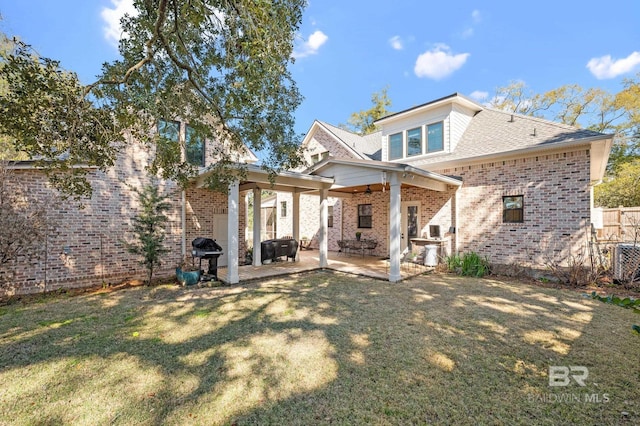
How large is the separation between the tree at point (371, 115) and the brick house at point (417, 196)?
45.0ft

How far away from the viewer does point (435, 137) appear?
11727mm

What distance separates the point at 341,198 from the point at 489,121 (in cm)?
716

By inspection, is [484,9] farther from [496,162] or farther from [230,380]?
[230,380]

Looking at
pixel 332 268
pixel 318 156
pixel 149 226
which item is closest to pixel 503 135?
pixel 332 268

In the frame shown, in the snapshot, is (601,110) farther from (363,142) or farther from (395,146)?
(395,146)

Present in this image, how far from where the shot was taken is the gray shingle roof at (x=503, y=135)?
8.54 metres

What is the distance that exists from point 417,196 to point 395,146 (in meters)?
2.94

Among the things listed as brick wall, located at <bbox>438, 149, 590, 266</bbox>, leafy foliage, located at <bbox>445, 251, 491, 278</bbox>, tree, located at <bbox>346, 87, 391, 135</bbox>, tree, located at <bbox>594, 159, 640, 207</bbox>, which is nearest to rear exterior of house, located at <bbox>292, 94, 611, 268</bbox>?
brick wall, located at <bbox>438, 149, 590, 266</bbox>

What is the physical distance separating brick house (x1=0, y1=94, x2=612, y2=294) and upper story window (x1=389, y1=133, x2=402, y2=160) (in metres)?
0.05

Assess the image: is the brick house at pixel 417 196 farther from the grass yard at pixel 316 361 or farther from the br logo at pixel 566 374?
the br logo at pixel 566 374

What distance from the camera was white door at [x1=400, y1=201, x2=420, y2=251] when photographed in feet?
37.9

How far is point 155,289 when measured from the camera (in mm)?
7602

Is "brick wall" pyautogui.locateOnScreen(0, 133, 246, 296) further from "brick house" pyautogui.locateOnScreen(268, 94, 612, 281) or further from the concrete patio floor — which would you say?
A: "brick house" pyautogui.locateOnScreen(268, 94, 612, 281)

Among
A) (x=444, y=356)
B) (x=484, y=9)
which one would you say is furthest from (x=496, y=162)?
(x=444, y=356)
